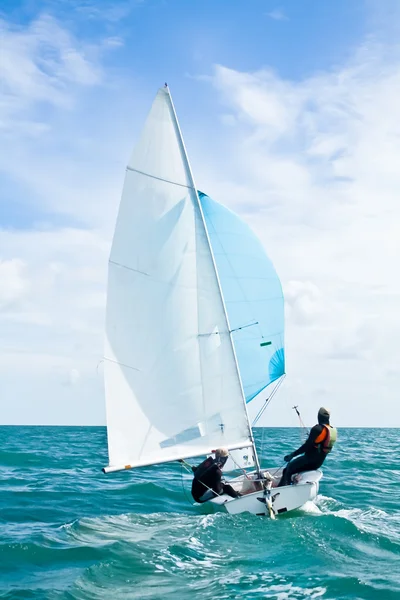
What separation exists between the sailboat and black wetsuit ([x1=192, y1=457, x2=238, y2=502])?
Result: 19.6 inches

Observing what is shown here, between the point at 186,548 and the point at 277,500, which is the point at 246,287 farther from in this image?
the point at 186,548

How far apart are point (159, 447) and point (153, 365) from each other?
1.78 meters

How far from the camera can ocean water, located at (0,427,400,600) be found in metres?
8.24

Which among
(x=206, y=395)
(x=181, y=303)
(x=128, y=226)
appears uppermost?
(x=128, y=226)

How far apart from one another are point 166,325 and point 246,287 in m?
2.24

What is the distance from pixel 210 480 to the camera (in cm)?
1266

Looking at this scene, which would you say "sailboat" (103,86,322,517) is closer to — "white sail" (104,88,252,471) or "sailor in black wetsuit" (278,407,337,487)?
"white sail" (104,88,252,471)

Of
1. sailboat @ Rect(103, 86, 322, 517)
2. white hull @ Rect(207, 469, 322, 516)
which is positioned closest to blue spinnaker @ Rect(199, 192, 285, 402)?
sailboat @ Rect(103, 86, 322, 517)

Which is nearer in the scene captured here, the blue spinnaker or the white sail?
the white sail

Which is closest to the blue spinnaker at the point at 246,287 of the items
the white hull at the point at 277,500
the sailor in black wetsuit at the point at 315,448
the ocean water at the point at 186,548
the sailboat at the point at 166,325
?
the sailboat at the point at 166,325

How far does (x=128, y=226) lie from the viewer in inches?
522

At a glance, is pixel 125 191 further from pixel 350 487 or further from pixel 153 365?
pixel 350 487

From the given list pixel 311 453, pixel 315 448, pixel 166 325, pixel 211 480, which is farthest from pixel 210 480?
pixel 166 325

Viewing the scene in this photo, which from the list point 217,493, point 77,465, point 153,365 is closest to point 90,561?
point 217,493
